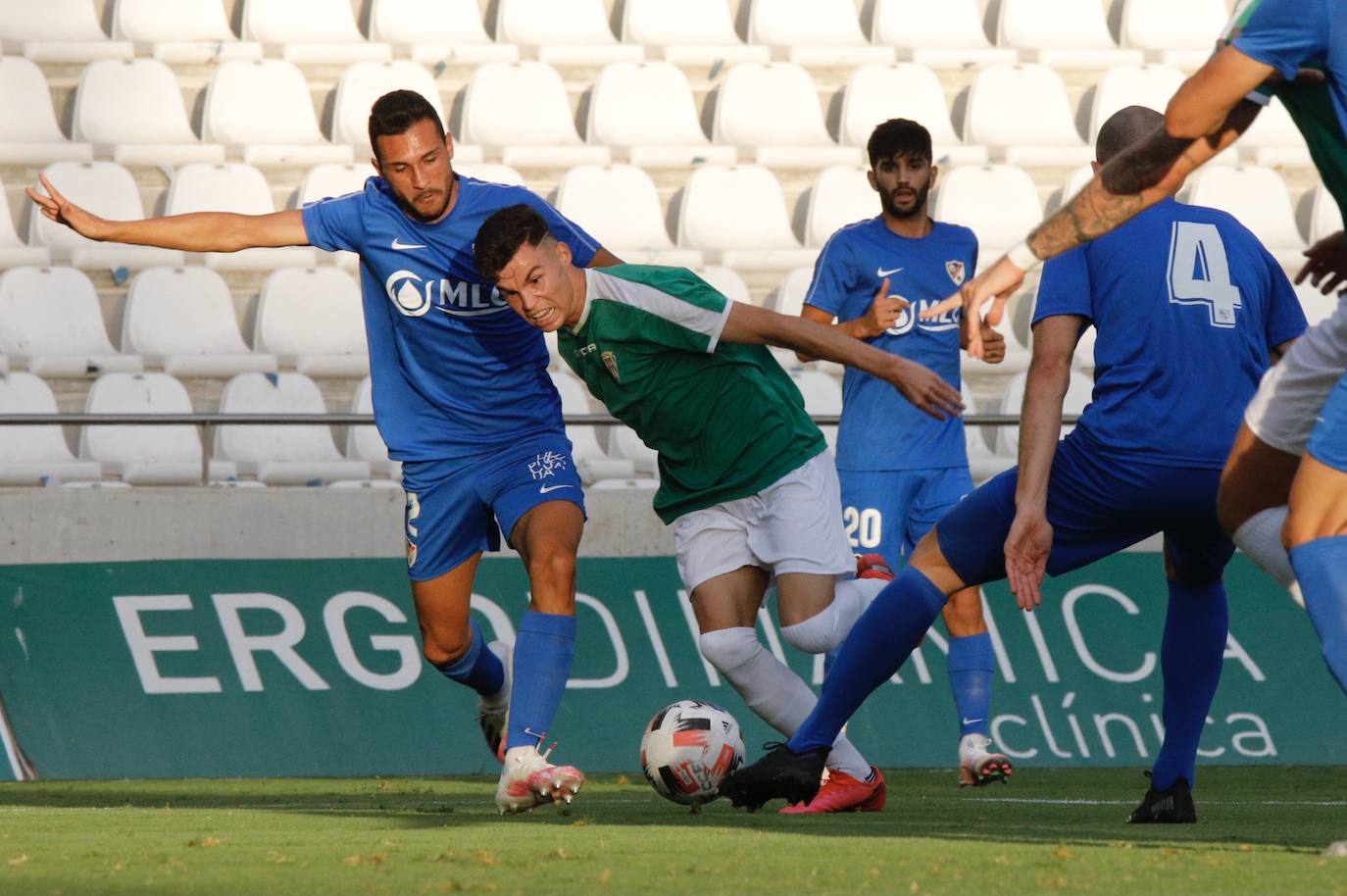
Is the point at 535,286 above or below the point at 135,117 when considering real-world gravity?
below

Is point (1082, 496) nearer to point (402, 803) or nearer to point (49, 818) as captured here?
point (402, 803)

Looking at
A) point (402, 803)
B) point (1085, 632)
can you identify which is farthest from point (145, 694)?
point (1085, 632)

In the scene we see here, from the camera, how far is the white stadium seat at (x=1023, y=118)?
13.3m

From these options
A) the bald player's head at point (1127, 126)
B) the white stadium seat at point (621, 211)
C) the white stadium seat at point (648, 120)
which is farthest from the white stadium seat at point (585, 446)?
the bald player's head at point (1127, 126)

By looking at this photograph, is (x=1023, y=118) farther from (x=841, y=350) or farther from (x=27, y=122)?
(x=841, y=350)

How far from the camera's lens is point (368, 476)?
11.0 meters

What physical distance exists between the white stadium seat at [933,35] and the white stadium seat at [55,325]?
19.3ft

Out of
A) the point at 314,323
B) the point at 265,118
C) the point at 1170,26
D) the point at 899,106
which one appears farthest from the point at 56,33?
the point at 1170,26

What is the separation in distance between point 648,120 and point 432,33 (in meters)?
1.70

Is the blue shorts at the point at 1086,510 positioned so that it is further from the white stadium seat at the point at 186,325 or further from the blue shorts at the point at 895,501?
the white stadium seat at the point at 186,325

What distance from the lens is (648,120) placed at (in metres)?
13.2

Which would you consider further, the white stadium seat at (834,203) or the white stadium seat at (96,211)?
the white stadium seat at (834,203)

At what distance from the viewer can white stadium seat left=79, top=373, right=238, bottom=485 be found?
10883 mm

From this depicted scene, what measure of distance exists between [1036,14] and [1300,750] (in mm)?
6838
